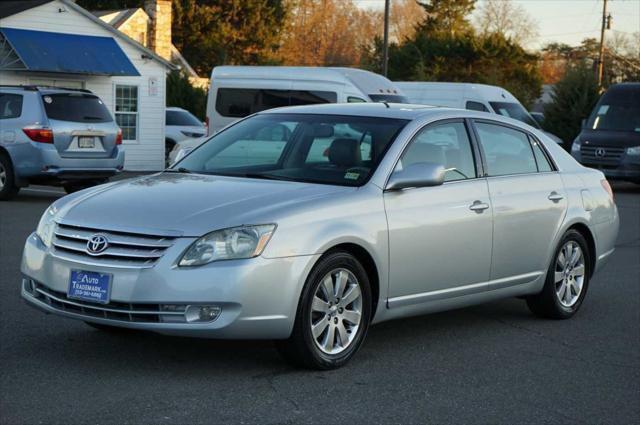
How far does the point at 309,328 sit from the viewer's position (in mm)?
6328

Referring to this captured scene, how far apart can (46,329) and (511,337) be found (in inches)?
125

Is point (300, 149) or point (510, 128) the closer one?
point (300, 149)

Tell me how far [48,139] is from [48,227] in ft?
35.7

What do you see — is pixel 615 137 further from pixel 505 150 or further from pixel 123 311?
pixel 123 311

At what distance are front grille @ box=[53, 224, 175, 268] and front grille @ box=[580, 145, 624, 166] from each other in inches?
799

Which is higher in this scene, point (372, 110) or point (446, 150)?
point (372, 110)

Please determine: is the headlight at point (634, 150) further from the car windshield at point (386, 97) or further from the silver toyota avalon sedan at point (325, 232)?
the silver toyota avalon sedan at point (325, 232)

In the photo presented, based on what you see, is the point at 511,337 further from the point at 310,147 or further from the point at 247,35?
the point at 247,35

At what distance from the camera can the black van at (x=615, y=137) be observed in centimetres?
2480

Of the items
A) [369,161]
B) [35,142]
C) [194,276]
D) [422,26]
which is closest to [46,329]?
[194,276]

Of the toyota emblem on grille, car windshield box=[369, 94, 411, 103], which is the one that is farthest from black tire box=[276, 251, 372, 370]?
car windshield box=[369, 94, 411, 103]

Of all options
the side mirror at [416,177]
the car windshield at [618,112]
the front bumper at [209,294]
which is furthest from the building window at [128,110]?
the front bumper at [209,294]

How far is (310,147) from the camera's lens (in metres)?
7.46

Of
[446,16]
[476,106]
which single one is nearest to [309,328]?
[476,106]
